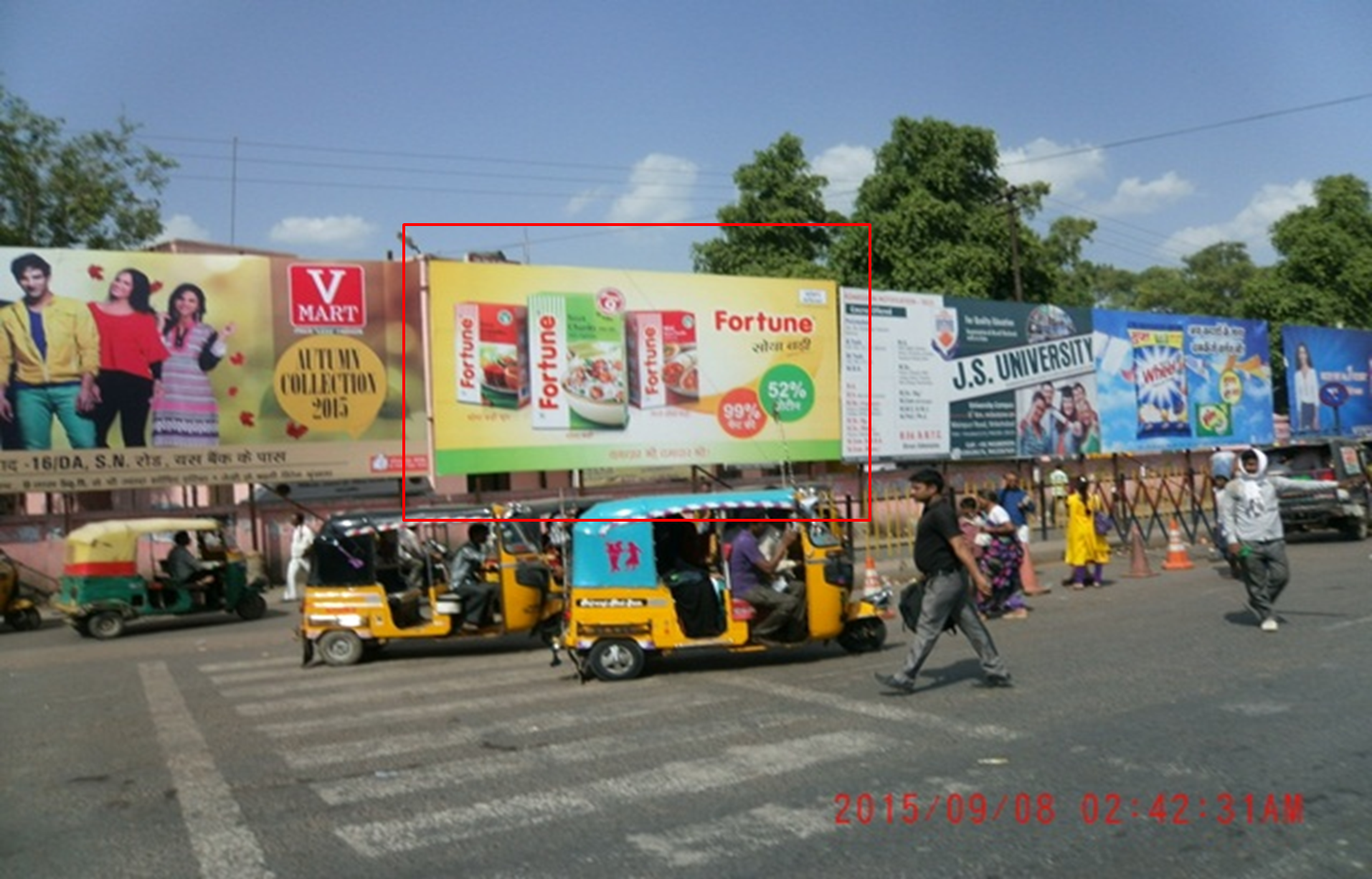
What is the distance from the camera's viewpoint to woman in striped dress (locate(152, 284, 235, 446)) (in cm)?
2255

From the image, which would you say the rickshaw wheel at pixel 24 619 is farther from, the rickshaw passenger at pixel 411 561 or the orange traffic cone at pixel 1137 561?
the orange traffic cone at pixel 1137 561

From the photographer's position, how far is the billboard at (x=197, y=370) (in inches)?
854

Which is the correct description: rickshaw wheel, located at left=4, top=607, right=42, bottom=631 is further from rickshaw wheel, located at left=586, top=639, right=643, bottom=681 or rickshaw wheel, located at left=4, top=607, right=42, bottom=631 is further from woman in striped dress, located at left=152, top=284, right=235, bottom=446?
rickshaw wheel, located at left=586, top=639, right=643, bottom=681

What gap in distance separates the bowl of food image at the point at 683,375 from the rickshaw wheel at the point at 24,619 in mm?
12628

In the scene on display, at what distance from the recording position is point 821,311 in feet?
91.2

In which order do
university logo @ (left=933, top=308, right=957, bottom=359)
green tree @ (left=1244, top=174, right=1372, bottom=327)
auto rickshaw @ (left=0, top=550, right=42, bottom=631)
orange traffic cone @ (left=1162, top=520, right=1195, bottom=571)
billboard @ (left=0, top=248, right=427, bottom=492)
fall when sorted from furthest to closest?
green tree @ (left=1244, top=174, right=1372, bottom=327) → university logo @ (left=933, top=308, right=957, bottom=359) → billboard @ (left=0, top=248, right=427, bottom=492) → orange traffic cone @ (left=1162, top=520, right=1195, bottom=571) → auto rickshaw @ (left=0, top=550, right=42, bottom=631)

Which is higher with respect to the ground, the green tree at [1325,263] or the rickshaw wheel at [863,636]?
the green tree at [1325,263]

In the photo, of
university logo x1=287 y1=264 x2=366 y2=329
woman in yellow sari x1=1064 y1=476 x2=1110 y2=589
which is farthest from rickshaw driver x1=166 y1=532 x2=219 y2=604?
woman in yellow sari x1=1064 y1=476 x2=1110 y2=589

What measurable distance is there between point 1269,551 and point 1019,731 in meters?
5.09

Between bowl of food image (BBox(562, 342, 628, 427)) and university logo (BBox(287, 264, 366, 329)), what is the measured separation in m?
4.27

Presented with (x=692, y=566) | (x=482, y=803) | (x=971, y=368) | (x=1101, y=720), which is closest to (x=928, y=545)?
(x=1101, y=720)

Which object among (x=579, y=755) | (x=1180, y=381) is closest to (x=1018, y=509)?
(x=579, y=755)

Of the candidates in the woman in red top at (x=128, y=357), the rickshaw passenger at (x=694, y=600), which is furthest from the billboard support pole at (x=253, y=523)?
the rickshaw passenger at (x=694, y=600)

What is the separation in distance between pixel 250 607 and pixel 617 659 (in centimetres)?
1049
